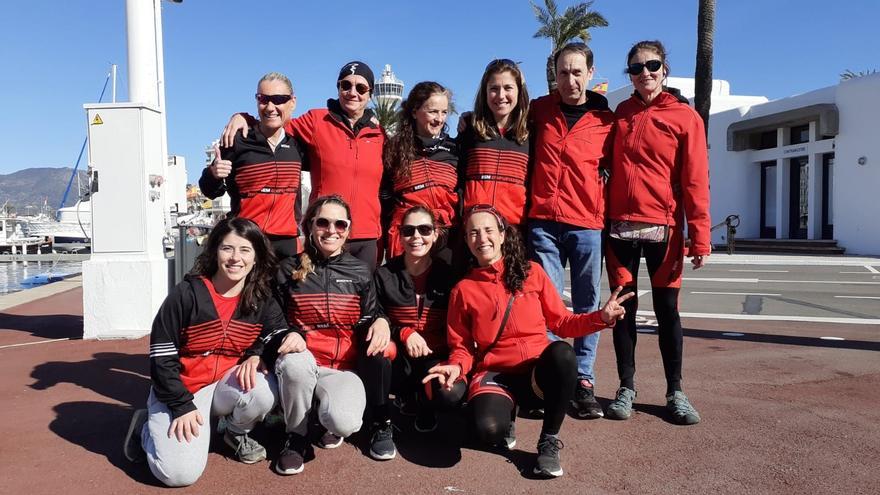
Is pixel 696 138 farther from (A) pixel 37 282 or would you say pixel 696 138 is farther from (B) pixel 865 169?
(B) pixel 865 169

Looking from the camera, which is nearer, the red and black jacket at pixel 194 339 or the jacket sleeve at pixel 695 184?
the red and black jacket at pixel 194 339

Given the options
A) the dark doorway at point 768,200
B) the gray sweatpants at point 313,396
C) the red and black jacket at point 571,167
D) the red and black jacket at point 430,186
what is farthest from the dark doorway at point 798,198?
the gray sweatpants at point 313,396

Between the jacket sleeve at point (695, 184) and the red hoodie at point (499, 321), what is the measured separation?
1.05 m

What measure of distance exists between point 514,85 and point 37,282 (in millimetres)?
17138

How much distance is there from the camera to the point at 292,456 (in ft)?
11.0

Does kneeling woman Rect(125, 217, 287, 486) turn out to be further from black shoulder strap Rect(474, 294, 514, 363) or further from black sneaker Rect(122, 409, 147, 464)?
black shoulder strap Rect(474, 294, 514, 363)

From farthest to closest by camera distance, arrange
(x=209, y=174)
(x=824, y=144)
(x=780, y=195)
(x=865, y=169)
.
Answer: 1. (x=780, y=195)
2. (x=824, y=144)
3. (x=865, y=169)
4. (x=209, y=174)

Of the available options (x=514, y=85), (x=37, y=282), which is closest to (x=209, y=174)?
(x=514, y=85)

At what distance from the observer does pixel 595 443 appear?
3.72 m

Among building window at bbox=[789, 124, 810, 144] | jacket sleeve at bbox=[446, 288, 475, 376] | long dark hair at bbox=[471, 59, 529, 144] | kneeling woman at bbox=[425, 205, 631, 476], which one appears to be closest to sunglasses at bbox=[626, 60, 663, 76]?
long dark hair at bbox=[471, 59, 529, 144]

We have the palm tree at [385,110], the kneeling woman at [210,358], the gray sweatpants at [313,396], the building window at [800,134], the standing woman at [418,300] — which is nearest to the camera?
the kneeling woman at [210,358]

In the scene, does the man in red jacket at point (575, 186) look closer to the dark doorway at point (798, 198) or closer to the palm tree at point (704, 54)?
the palm tree at point (704, 54)

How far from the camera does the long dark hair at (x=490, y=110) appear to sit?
4281mm

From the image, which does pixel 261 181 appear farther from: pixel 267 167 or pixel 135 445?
pixel 135 445
